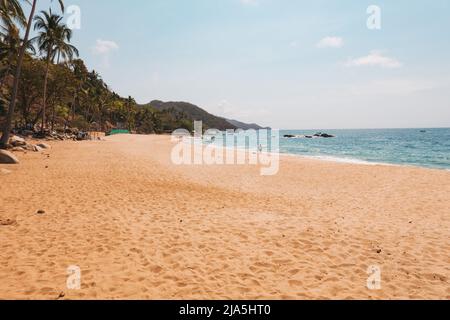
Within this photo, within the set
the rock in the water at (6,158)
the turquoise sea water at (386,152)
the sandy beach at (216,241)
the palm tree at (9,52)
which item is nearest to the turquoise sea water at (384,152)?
the turquoise sea water at (386,152)

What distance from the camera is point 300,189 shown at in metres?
13.5

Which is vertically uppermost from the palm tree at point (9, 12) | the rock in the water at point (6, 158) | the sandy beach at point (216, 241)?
the palm tree at point (9, 12)

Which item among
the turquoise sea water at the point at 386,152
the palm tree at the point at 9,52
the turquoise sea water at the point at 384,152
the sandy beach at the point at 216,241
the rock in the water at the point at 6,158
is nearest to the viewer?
the sandy beach at the point at 216,241

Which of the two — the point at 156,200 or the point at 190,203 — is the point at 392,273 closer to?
the point at 190,203

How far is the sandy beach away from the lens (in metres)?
4.70

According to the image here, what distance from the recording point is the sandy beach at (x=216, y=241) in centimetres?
A: 470

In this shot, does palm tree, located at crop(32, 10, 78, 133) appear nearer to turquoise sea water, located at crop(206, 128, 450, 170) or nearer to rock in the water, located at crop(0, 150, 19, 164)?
rock in the water, located at crop(0, 150, 19, 164)

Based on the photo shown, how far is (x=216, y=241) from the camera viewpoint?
21.9 feet

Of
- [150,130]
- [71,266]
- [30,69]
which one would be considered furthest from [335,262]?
[150,130]

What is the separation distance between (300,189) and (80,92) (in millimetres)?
61702

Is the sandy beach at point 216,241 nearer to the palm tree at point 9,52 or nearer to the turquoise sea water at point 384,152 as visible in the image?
the turquoise sea water at point 384,152

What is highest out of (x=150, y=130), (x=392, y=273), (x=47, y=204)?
(x=150, y=130)

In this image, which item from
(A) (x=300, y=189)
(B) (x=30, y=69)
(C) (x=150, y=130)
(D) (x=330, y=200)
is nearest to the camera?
(D) (x=330, y=200)

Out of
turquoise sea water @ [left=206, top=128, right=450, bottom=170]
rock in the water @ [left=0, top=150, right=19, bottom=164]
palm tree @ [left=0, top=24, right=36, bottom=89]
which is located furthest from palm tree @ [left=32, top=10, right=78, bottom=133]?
turquoise sea water @ [left=206, top=128, right=450, bottom=170]
